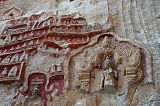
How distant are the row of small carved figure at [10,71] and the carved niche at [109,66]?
1337 mm

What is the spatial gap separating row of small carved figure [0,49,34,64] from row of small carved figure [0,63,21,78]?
0.19 metres

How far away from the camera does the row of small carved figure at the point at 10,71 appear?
13.9ft

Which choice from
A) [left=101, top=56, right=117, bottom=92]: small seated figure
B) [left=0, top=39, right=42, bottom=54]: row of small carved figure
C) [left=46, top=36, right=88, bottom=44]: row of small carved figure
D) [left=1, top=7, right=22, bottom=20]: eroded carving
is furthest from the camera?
[left=1, top=7, right=22, bottom=20]: eroded carving

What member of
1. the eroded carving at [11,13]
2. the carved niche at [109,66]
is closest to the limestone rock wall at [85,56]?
the carved niche at [109,66]

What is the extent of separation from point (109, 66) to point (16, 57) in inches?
98.3

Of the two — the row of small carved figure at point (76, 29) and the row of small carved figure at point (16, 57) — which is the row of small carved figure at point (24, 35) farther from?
the row of small carved figure at point (16, 57)

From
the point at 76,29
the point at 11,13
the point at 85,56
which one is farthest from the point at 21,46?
the point at 11,13

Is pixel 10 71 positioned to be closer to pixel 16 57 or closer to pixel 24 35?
pixel 16 57

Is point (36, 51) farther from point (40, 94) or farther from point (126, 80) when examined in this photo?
point (126, 80)

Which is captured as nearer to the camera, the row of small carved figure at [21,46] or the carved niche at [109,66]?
the carved niche at [109,66]

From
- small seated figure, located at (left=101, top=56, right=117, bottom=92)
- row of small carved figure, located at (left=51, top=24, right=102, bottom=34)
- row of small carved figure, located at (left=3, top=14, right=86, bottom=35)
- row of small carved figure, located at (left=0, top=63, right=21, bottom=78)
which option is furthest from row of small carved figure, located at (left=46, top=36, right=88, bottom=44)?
row of small carved figure, located at (left=0, top=63, right=21, bottom=78)

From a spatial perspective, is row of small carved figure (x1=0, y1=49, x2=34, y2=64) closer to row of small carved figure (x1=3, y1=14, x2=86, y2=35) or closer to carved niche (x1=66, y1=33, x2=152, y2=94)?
row of small carved figure (x1=3, y1=14, x2=86, y2=35)

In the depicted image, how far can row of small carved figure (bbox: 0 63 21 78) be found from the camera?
4223 millimetres

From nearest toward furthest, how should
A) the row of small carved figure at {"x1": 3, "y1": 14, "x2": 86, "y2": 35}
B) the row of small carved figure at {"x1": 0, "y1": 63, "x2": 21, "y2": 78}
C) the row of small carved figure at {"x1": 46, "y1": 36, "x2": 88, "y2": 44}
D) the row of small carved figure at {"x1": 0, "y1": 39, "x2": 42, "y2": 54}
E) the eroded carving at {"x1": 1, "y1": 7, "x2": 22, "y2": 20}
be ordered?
the row of small carved figure at {"x1": 0, "y1": 63, "x2": 21, "y2": 78}, the row of small carved figure at {"x1": 46, "y1": 36, "x2": 88, "y2": 44}, the row of small carved figure at {"x1": 0, "y1": 39, "x2": 42, "y2": 54}, the row of small carved figure at {"x1": 3, "y1": 14, "x2": 86, "y2": 35}, the eroded carving at {"x1": 1, "y1": 7, "x2": 22, "y2": 20}
